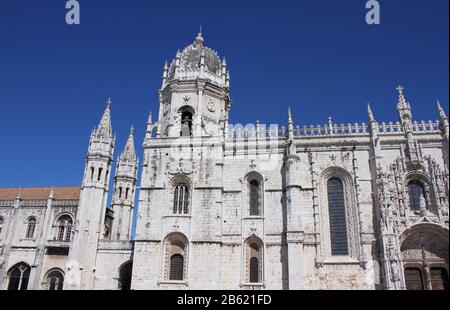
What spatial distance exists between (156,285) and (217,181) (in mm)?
7843

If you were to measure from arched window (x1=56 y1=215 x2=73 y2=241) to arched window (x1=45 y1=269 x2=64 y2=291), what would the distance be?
2.76 m

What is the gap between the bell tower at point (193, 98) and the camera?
95.1ft

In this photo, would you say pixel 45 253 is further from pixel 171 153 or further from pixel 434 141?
pixel 434 141

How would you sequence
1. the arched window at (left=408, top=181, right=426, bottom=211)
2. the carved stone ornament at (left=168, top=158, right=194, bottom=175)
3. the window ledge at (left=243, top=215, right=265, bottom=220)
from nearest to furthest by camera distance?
the arched window at (left=408, top=181, right=426, bottom=211) < the window ledge at (left=243, top=215, right=265, bottom=220) < the carved stone ornament at (left=168, top=158, right=194, bottom=175)

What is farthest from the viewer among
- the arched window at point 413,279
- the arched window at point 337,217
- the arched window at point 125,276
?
the arched window at point 125,276

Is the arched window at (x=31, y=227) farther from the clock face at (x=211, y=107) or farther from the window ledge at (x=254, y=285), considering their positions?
the window ledge at (x=254, y=285)

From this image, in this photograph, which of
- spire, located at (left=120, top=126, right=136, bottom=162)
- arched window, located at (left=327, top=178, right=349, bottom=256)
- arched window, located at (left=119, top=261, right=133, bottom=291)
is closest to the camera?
arched window, located at (left=327, top=178, right=349, bottom=256)

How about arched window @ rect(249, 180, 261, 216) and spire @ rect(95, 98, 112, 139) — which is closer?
arched window @ rect(249, 180, 261, 216)

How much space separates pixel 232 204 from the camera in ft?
85.6

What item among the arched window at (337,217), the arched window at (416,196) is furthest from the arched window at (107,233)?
the arched window at (416,196)

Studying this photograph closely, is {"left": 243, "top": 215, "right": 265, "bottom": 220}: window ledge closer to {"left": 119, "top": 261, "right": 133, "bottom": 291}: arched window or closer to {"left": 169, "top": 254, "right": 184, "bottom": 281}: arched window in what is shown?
{"left": 169, "top": 254, "right": 184, "bottom": 281}: arched window

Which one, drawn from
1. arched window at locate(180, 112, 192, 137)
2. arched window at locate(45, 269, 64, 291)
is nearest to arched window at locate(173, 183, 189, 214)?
arched window at locate(180, 112, 192, 137)

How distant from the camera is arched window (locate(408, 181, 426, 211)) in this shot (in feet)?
80.1
